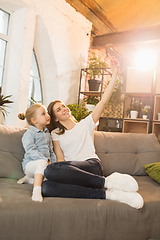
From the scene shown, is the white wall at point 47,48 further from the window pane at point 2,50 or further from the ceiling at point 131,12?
the ceiling at point 131,12

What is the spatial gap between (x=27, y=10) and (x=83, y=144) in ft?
8.22

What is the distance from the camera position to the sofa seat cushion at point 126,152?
7.04ft

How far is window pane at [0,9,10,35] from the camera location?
11.6ft

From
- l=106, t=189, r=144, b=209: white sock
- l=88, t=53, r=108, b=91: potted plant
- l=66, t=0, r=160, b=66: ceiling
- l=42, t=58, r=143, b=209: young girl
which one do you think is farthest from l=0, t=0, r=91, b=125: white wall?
l=106, t=189, r=144, b=209: white sock

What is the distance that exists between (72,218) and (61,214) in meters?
0.07

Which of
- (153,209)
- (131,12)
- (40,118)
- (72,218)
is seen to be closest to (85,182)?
(72,218)

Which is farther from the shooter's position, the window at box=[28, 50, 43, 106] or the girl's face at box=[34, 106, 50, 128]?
the window at box=[28, 50, 43, 106]

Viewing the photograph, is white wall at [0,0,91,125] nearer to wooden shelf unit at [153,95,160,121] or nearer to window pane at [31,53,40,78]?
window pane at [31,53,40,78]

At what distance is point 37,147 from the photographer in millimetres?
1853

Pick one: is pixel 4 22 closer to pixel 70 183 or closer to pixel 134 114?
pixel 134 114

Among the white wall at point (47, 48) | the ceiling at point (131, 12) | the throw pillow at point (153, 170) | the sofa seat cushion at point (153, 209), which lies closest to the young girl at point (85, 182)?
the sofa seat cushion at point (153, 209)

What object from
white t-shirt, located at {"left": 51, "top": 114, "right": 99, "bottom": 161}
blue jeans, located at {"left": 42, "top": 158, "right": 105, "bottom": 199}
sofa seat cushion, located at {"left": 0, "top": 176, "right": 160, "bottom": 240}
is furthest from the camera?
white t-shirt, located at {"left": 51, "top": 114, "right": 99, "bottom": 161}

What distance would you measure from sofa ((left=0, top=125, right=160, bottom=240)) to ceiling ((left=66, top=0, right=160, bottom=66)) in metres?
3.68

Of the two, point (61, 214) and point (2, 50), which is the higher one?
point (2, 50)
